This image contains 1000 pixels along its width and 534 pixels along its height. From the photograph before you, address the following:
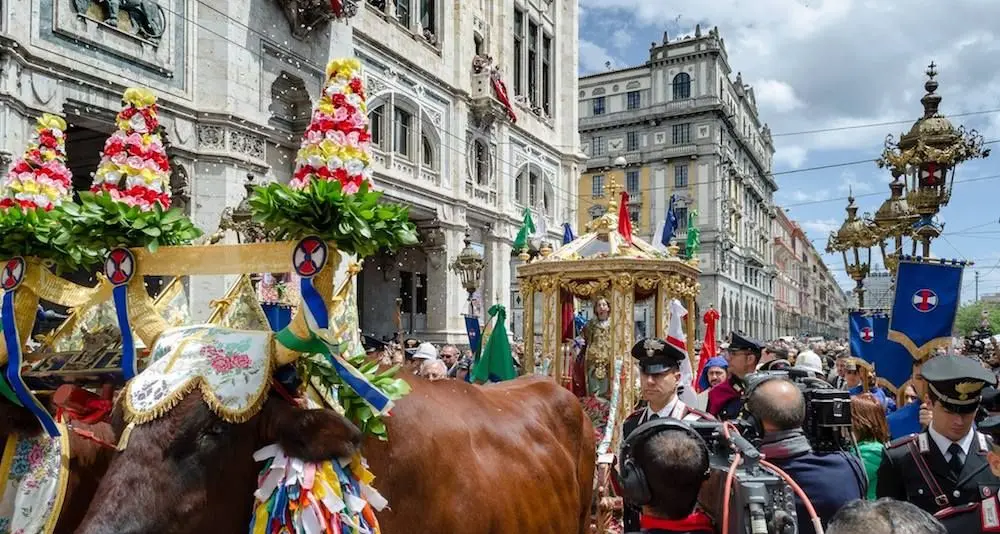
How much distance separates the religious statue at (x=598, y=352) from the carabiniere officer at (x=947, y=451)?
21.9ft

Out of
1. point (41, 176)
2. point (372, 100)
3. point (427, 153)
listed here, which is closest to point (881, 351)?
point (41, 176)

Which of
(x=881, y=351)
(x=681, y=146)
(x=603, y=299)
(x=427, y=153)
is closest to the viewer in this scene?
(x=881, y=351)

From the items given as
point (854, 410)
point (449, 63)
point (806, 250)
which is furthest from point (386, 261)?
point (806, 250)

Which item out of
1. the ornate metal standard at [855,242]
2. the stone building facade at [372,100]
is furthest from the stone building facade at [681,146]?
the ornate metal standard at [855,242]

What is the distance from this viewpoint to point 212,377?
273 cm

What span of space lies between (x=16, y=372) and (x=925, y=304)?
7.01 meters

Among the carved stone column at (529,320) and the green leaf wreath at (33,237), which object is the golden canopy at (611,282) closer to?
the carved stone column at (529,320)

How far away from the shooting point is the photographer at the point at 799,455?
2998 millimetres

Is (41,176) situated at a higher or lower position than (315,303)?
higher

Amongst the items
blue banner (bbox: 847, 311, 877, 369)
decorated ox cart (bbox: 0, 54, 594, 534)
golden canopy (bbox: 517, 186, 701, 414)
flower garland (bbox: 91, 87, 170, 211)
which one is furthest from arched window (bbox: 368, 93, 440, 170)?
decorated ox cart (bbox: 0, 54, 594, 534)

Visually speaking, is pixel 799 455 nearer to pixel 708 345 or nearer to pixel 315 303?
pixel 315 303

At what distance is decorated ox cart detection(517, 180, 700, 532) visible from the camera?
32.7 ft

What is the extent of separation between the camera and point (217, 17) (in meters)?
14.7

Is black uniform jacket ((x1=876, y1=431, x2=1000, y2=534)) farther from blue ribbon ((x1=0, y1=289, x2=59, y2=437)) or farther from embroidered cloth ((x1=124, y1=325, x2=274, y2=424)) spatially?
blue ribbon ((x1=0, y1=289, x2=59, y2=437))
